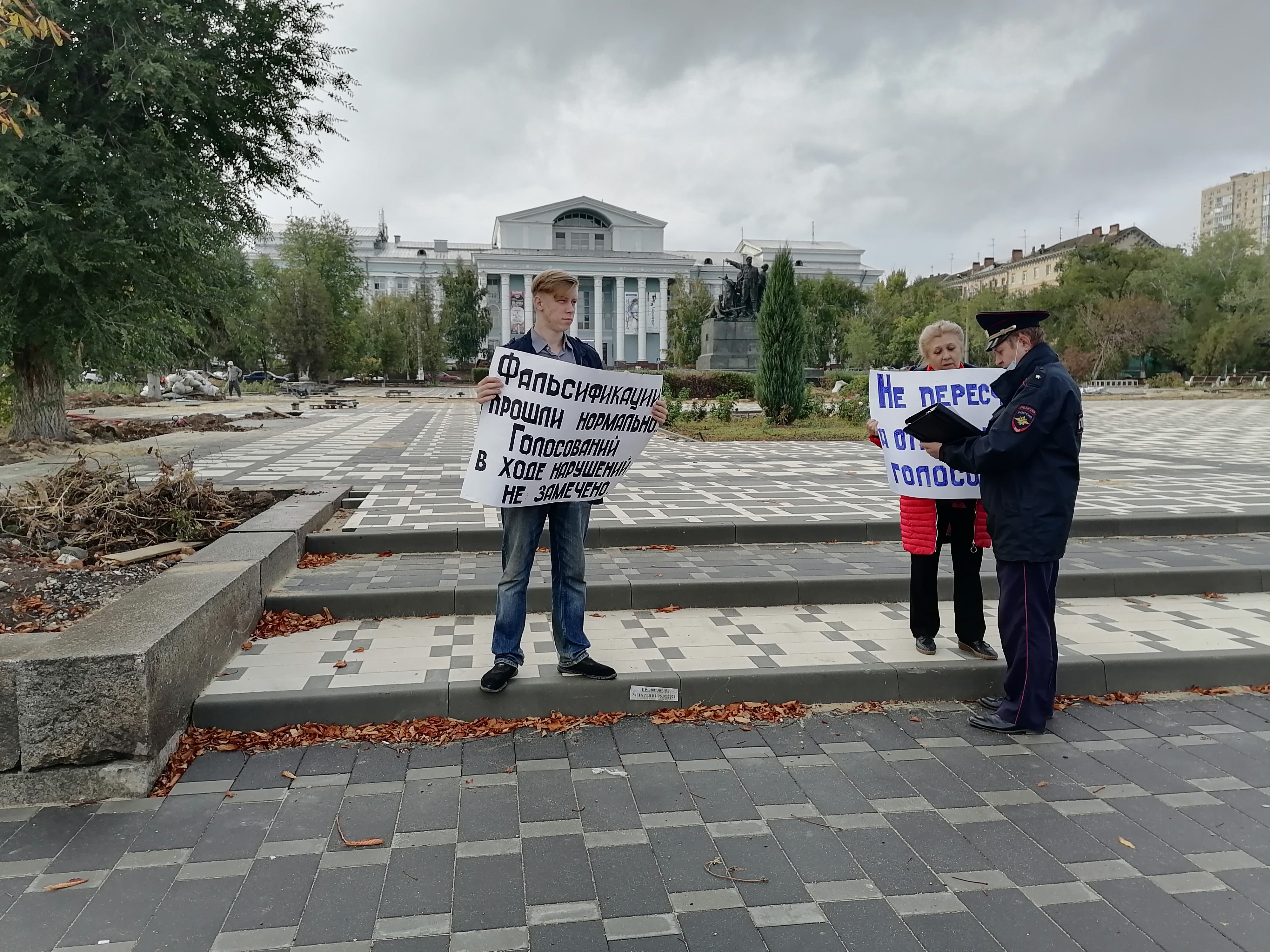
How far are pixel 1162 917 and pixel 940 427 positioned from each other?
86.8 inches

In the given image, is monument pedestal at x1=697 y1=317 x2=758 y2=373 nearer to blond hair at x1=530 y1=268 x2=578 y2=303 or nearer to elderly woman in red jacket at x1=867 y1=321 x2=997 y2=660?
elderly woman in red jacket at x1=867 y1=321 x2=997 y2=660

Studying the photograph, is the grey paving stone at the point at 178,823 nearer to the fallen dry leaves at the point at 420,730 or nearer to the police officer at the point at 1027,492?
the fallen dry leaves at the point at 420,730

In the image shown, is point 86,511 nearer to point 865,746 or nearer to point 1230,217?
point 865,746

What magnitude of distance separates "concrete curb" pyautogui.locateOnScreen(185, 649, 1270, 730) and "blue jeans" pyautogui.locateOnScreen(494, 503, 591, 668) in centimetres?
19

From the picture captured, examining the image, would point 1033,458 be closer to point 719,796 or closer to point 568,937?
point 719,796

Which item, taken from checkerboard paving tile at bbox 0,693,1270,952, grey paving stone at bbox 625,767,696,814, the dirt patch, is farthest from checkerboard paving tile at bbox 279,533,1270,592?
grey paving stone at bbox 625,767,696,814

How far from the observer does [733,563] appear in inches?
260

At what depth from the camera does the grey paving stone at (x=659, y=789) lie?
10.5 ft

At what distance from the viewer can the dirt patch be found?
4328 millimetres

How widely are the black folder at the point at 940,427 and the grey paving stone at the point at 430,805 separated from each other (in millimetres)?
2697

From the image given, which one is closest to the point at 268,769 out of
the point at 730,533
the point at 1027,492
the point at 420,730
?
the point at 420,730

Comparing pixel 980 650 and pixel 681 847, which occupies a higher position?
pixel 980 650

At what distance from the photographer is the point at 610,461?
4363 mm

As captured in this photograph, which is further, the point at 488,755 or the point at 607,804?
the point at 488,755
